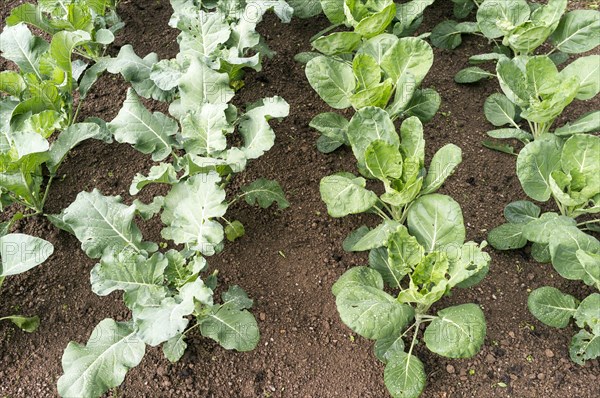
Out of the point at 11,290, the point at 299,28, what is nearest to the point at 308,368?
the point at 11,290

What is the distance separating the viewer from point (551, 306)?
273 centimetres

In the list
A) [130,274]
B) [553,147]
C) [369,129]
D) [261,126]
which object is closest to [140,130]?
[261,126]

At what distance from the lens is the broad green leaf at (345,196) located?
8.91 feet

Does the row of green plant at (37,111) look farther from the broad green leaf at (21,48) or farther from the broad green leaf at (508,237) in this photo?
the broad green leaf at (508,237)

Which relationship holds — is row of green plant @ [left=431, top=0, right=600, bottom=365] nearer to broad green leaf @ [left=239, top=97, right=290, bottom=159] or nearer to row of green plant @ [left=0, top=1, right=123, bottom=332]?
broad green leaf @ [left=239, top=97, right=290, bottom=159]

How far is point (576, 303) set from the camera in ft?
9.35

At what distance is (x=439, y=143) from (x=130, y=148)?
177 centimetres

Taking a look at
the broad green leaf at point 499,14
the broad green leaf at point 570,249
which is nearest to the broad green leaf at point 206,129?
the broad green leaf at point 570,249

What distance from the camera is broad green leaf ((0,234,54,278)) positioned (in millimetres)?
2633

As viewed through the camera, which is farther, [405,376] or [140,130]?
[140,130]

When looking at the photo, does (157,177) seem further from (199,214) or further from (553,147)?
(553,147)

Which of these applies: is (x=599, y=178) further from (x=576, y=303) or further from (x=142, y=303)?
(x=142, y=303)

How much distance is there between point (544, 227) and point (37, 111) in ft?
8.41

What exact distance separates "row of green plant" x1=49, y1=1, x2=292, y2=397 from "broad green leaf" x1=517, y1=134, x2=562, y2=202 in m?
1.16
